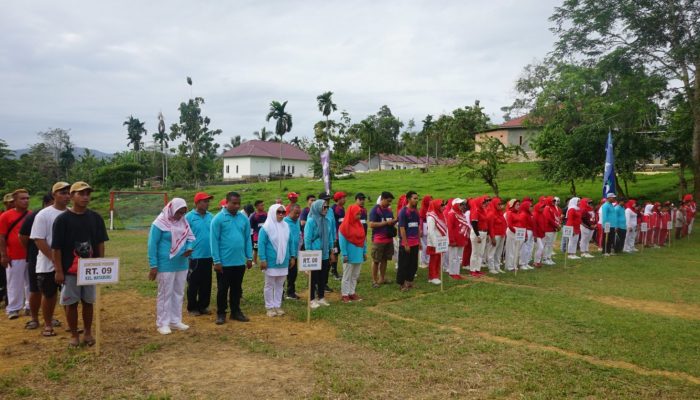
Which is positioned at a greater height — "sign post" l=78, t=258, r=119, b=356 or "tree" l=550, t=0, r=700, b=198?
"tree" l=550, t=0, r=700, b=198

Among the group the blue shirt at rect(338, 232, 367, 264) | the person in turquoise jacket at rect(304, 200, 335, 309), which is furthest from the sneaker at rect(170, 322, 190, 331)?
the blue shirt at rect(338, 232, 367, 264)

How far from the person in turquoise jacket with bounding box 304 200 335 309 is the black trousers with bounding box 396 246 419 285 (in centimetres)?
176

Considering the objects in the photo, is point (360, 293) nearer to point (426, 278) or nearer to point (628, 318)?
point (426, 278)

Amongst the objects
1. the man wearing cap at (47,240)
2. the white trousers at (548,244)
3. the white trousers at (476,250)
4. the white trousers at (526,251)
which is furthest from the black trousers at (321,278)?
the white trousers at (548,244)

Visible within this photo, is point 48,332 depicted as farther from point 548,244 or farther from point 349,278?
point 548,244

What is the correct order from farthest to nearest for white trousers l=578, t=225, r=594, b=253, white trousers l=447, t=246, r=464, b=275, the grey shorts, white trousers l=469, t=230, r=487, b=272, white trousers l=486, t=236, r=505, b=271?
1. white trousers l=578, t=225, r=594, b=253
2. white trousers l=486, t=236, r=505, b=271
3. white trousers l=469, t=230, r=487, b=272
4. white trousers l=447, t=246, r=464, b=275
5. the grey shorts

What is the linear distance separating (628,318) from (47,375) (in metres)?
8.04

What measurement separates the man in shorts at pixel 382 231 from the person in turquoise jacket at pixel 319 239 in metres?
1.29

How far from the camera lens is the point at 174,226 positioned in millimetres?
6562

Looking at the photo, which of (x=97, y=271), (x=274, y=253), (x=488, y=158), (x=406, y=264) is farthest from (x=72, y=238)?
(x=488, y=158)

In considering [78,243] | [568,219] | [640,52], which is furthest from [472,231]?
[640,52]

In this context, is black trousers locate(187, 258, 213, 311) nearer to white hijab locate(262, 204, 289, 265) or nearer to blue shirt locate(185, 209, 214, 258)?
blue shirt locate(185, 209, 214, 258)

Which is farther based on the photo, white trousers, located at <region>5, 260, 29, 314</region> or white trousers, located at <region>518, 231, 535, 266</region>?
white trousers, located at <region>518, 231, 535, 266</region>

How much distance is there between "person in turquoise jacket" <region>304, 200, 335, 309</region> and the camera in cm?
821
